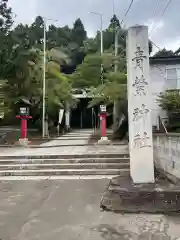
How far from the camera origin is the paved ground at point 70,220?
166 inches

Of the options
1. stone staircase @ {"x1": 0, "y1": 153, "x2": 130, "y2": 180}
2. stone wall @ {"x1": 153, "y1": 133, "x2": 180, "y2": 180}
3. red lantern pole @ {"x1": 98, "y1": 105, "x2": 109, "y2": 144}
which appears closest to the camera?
stone wall @ {"x1": 153, "y1": 133, "x2": 180, "y2": 180}

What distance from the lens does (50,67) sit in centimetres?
2217

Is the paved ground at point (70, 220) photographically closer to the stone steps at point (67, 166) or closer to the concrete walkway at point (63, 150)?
the stone steps at point (67, 166)

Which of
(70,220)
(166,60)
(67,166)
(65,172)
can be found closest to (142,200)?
(70,220)

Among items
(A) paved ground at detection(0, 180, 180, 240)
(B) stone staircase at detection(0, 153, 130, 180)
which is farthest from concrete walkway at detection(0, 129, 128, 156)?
(A) paved ground at detection(0, 180, 180, 240)

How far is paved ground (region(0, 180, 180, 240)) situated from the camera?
4.23 meters

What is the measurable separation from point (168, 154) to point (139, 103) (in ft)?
5.27

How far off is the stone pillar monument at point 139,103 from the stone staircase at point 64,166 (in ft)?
7.18

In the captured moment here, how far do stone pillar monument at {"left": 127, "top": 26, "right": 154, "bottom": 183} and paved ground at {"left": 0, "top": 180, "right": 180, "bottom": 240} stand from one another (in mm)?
1265

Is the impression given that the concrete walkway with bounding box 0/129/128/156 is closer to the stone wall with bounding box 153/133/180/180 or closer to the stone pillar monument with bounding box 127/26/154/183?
the stone wall with bounding box 153/133/180/180

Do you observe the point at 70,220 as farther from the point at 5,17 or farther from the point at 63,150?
the point at 5,17

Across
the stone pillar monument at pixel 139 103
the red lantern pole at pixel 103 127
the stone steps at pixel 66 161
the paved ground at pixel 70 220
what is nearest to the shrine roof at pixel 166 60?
the red lantern pole at pixel 103 127

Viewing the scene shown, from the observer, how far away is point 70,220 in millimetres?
4879

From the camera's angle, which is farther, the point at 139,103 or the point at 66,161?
the point at 66,161
